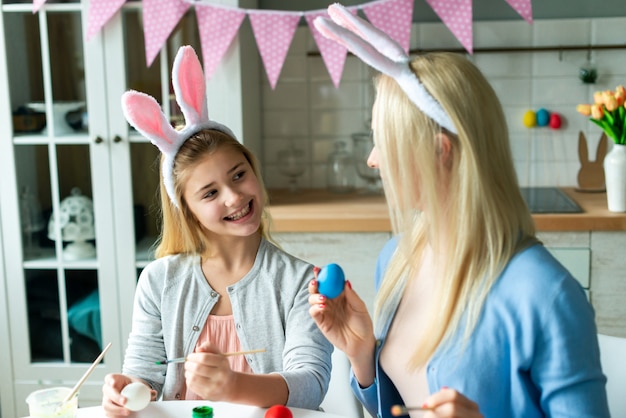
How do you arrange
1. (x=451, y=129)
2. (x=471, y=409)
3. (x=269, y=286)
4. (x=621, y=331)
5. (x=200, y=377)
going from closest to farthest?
(x=471, y=409), (x=451, y=129), (x=200, y=377), (x=269, y=286), (x=621, y=331)

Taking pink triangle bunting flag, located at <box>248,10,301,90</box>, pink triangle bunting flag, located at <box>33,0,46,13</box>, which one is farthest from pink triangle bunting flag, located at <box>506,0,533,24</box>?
pink triangle bunting flag, located at <box>33,0,46,13</box>

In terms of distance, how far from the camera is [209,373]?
4.48ft

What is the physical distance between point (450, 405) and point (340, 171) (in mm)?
2062

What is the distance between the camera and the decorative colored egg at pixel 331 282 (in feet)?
4.53

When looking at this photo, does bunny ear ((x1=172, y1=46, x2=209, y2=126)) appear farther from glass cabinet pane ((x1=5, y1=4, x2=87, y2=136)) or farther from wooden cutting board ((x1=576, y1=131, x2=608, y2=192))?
wooden cutting board ((x1=576, y1=131, x2=608, y2=192))

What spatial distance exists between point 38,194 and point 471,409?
6.81 ft

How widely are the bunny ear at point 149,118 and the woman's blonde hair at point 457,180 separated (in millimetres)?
517

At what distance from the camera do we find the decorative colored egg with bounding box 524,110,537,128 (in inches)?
120

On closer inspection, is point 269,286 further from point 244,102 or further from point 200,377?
point 244,102

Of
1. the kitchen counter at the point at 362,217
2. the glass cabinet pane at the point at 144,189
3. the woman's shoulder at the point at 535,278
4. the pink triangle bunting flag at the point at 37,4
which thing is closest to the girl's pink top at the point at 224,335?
the woman's shoulder at the point at 535,278

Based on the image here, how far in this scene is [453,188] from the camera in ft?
4.19

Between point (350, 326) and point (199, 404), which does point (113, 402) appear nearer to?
point (199, 404)

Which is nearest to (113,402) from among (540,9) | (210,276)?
(210,276)

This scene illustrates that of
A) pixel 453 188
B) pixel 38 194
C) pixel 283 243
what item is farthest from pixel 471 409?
pixel 38 194
